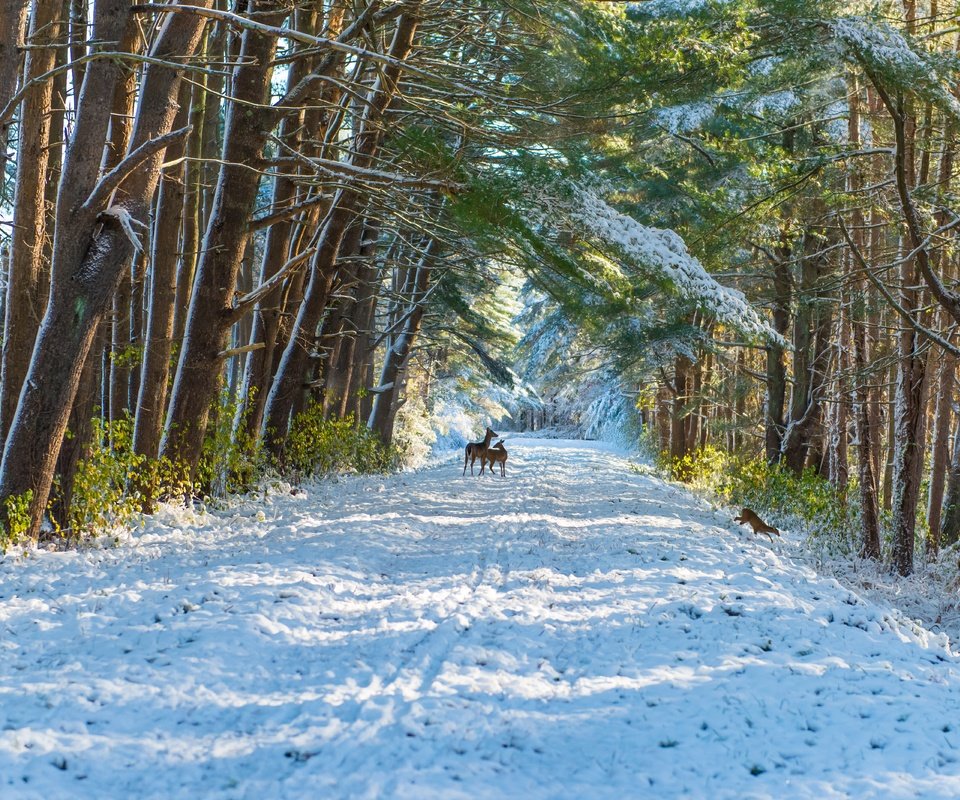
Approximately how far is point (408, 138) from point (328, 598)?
476cm

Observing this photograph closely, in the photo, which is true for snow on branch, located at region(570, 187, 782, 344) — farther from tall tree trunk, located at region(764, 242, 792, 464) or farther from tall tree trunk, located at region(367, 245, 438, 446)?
tall tree trunk, located at region(367, 245, 438, 446)

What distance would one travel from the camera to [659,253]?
8406mm

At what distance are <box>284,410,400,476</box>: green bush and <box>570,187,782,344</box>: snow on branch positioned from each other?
783 cm

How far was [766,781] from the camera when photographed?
10.9 feet

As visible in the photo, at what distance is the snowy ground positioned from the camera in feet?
10.7

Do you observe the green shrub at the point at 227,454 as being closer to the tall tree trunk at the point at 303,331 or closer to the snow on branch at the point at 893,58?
the tall tree trunk at the point at 303,331

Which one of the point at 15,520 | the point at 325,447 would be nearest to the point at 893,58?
the point at 15,520

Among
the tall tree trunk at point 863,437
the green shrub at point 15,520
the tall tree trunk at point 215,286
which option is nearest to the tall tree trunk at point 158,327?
the tall tree trunk at point 215,286

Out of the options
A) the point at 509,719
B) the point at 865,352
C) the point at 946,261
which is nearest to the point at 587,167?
the point at 865,352

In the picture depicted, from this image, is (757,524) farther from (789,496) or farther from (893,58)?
(893,58)

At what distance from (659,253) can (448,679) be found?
18.5 ft

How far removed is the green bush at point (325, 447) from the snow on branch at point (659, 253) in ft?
25.7

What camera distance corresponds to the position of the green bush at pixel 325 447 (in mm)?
14195

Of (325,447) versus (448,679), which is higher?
(325,447)
